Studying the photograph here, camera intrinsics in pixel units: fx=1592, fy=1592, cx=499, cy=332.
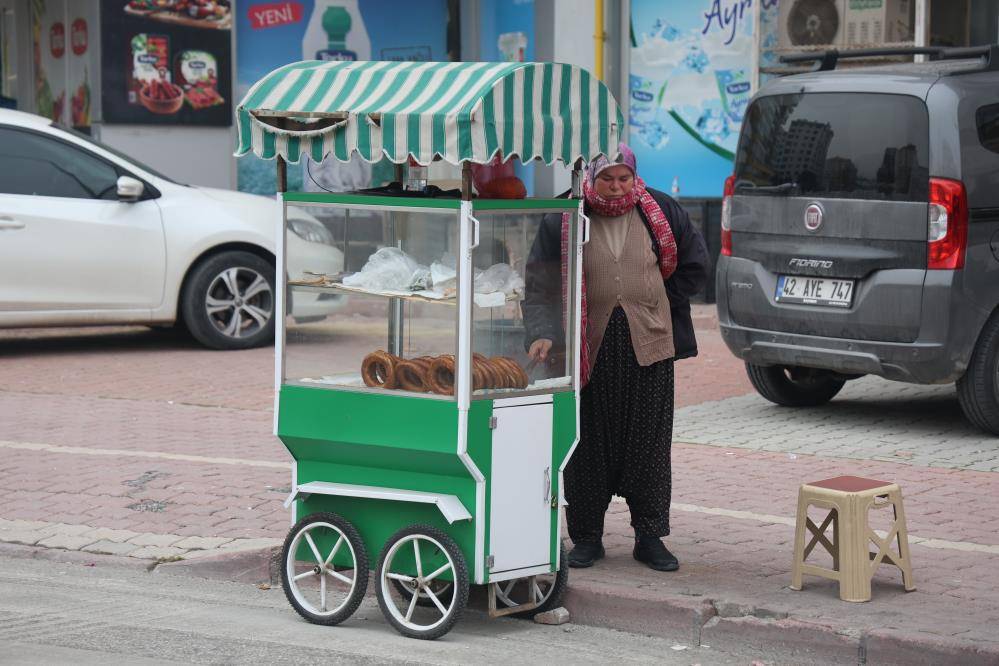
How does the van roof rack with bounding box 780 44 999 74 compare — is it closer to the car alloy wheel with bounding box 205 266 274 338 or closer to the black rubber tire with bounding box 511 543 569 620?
the black rubber tire with bounding box 511 543 569 620

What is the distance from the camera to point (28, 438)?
8930 millimetres

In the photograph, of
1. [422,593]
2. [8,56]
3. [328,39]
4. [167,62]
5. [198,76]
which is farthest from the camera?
[8,56]

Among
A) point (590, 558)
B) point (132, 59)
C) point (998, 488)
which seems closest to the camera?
point (590, 558)

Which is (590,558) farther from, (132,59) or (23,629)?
(132,59)

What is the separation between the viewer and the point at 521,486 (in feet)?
18.2

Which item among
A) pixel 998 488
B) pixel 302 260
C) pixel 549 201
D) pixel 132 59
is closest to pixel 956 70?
pixel 998 488

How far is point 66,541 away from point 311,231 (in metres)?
1.97

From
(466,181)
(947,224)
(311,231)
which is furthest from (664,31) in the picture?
(466,181)

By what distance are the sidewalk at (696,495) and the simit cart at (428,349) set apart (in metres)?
0.65

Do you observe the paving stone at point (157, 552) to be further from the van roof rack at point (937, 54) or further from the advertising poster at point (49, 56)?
the advertising poster at point (49, 56)

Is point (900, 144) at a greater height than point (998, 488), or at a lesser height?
greater

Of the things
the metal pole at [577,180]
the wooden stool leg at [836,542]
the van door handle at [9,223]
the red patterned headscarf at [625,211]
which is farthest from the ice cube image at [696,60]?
the wooden stool leg at [836,542]

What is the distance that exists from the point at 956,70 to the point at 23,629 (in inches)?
227

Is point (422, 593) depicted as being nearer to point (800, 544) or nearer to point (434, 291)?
point (434, 291)
